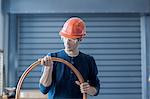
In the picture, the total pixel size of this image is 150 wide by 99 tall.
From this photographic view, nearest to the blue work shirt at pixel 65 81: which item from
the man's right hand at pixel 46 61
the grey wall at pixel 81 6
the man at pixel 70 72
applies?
the man at pixel 70 72

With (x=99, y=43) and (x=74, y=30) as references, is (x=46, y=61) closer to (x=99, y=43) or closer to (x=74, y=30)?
(x=74, y=30)

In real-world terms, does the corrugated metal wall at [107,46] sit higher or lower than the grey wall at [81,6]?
lower

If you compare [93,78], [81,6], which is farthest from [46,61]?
[81,6]

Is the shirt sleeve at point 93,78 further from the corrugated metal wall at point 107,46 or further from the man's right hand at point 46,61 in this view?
the corrugated metal wall at point 107,46

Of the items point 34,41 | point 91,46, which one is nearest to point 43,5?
point 34,41

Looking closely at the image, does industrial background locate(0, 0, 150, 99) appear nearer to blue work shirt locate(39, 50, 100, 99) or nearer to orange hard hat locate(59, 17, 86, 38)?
blue work shirt locate(39, 50, 100, 99)

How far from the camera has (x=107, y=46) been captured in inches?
142

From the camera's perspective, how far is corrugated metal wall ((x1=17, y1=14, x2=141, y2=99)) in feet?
11.7

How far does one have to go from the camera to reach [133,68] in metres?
3.58

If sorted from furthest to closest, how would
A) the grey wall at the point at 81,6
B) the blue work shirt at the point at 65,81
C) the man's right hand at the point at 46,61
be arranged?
the grey wall at the point at 81,6, the blue work shirt at the point at 65,81, the man's right hand at the point at 46,61

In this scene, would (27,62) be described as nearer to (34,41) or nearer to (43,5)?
(34,41)

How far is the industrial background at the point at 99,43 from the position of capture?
353 centimetres

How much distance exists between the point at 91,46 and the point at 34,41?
0.58 metres

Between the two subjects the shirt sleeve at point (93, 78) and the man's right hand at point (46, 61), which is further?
the shirt sleeve at point (93, 78)
